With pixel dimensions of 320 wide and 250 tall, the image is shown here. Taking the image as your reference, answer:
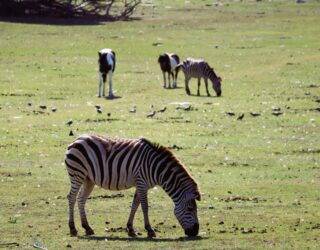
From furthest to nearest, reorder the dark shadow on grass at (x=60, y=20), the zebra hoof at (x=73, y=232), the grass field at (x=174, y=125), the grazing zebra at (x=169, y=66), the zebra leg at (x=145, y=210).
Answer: the dark shadow on grass at (x=60, y=20) < the grazing zebra at (x=169, y=66) < the grass field at (x=174, y=125) < the zebra hoof at (x=73, y=232) < the zebra leg at (x=145, y=210)

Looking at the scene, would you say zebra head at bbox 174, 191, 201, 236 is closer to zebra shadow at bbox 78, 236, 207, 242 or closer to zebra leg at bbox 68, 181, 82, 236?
zebra shadow at bbox 78, 236, 207, 242

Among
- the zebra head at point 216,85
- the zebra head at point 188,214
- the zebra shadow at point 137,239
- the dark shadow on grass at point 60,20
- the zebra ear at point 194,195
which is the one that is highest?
Answer: the dark shadow on grass at point 60,20

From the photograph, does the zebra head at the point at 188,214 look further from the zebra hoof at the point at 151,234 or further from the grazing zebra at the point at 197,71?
the grazing zebra at the point at 197,71

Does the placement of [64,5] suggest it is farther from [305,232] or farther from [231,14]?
[305,232]

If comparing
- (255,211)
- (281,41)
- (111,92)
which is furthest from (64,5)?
(255,211)

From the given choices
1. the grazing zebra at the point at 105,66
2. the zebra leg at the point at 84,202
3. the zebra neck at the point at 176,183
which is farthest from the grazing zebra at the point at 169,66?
the zebra neck at the point at 176,183

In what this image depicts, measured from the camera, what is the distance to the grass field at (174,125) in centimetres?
1665

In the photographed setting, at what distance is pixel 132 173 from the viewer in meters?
16.1

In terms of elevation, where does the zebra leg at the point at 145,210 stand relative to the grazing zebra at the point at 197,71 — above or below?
below

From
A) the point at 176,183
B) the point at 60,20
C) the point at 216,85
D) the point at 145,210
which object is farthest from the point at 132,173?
the point at 60,20

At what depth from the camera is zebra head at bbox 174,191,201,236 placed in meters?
15.6

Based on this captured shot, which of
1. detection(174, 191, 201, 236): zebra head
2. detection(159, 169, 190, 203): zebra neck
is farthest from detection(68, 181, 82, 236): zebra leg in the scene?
detection(174, 191, 201, 236): zebra head

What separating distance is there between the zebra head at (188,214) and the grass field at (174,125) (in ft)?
0.81

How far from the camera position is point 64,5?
62688mm
